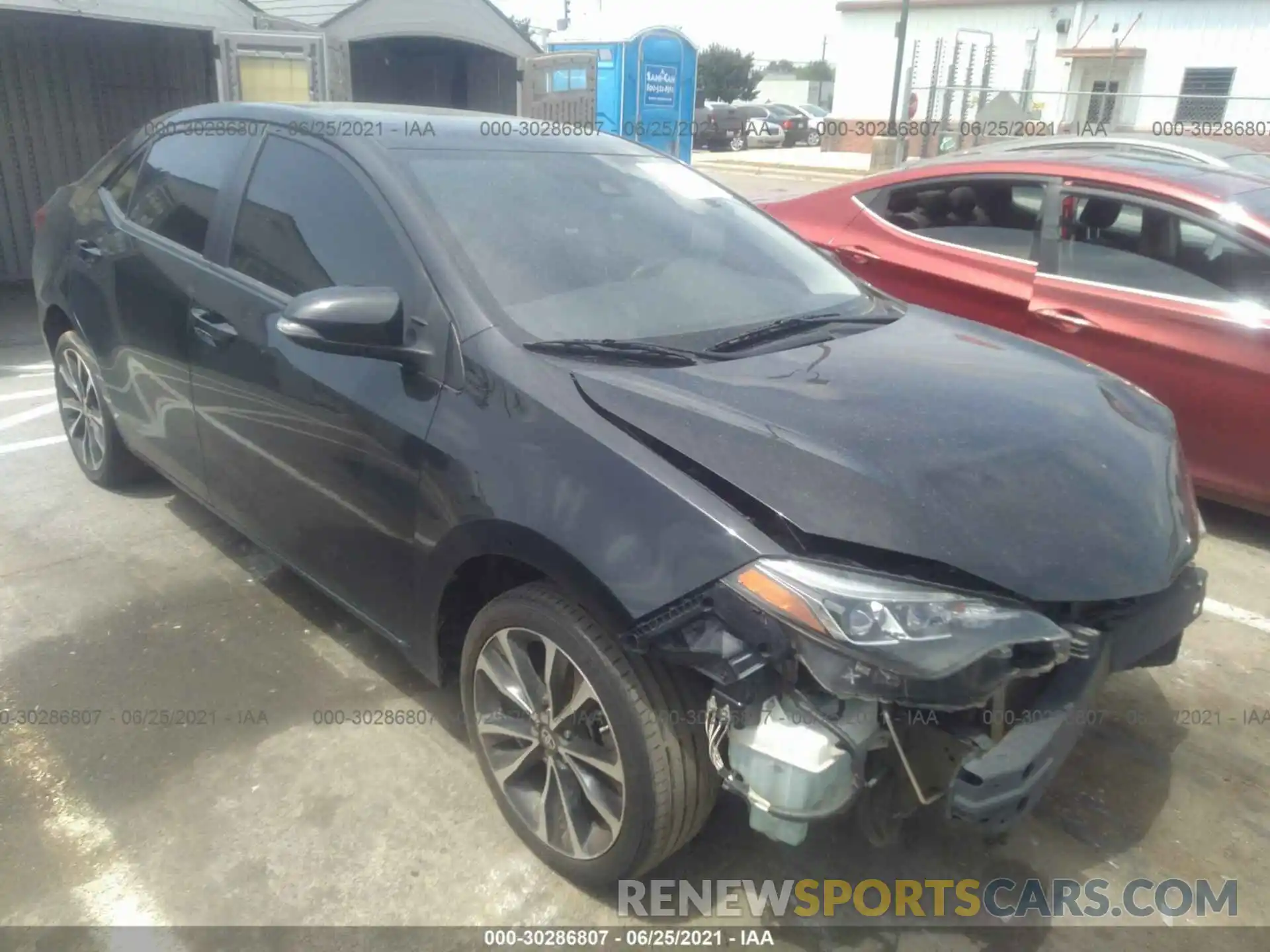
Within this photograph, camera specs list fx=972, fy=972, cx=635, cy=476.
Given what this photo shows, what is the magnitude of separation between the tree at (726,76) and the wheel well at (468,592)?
169ft

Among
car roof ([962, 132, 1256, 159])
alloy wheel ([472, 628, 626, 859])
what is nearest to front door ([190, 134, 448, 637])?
alloy wheel ([472, 628, 626, 859])

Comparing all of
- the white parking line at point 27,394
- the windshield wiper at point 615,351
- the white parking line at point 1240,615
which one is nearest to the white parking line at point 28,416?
the white parking line at point 27,394

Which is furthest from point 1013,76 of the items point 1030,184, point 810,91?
point 810,91

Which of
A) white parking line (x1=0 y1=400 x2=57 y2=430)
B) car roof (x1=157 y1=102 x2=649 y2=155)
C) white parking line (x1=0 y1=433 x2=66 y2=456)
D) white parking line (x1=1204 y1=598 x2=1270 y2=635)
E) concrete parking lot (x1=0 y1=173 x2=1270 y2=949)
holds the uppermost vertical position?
car roof (x1=157 y1=102 x2=649 y2=155)

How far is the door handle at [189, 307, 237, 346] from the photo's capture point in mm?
3117

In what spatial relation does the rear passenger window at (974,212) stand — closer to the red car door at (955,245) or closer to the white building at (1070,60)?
the red car door at (955,245)

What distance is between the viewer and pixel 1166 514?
7.60 ft

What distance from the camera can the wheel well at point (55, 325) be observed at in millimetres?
4438

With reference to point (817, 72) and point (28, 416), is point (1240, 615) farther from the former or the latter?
point (817, 72)

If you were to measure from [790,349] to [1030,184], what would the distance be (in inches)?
112

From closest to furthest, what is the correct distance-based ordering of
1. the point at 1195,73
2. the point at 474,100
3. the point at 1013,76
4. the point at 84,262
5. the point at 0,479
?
the point at 84,262 < the point at 0,479 < the point at 474,100 < the point at 1195,73 < the point at 1013,76

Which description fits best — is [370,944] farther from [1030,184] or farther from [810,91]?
[810,91]
